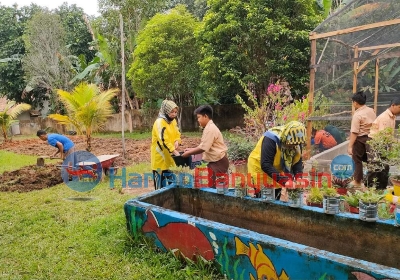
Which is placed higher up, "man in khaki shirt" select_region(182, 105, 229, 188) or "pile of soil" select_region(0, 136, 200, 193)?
"man in khaki shirt" select_region(182, 105, 229, 188)

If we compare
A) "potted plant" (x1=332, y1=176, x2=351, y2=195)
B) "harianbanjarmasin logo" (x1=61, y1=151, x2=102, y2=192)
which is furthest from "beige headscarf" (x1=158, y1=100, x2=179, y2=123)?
"harianbanjarmasin logo" (x1=61, y1=151, x2=102, y2=192)

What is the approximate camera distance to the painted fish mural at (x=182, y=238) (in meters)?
2.95

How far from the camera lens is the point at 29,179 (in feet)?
24.2

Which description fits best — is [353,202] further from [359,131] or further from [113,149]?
[113,149]

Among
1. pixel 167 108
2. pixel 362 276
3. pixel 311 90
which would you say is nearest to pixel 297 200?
pixel 362 276

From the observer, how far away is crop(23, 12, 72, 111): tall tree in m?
19.6

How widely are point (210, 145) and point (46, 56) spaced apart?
62.6 feet

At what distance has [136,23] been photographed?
56.6ft

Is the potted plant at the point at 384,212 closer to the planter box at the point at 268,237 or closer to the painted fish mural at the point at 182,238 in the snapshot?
the planter box at the point at 268,237

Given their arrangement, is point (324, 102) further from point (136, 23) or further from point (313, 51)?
point (136, 23)

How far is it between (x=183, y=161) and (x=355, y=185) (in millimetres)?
2893

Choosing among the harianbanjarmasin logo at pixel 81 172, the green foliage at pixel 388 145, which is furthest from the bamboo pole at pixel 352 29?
the harianbanjarmasin logo at pixel 81 172

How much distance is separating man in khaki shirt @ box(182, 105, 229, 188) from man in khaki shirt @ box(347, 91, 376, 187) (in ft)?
7.44

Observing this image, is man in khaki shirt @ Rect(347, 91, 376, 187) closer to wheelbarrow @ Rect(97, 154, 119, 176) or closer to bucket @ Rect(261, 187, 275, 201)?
bucket @ Rect(261, 187, 275, 201)
